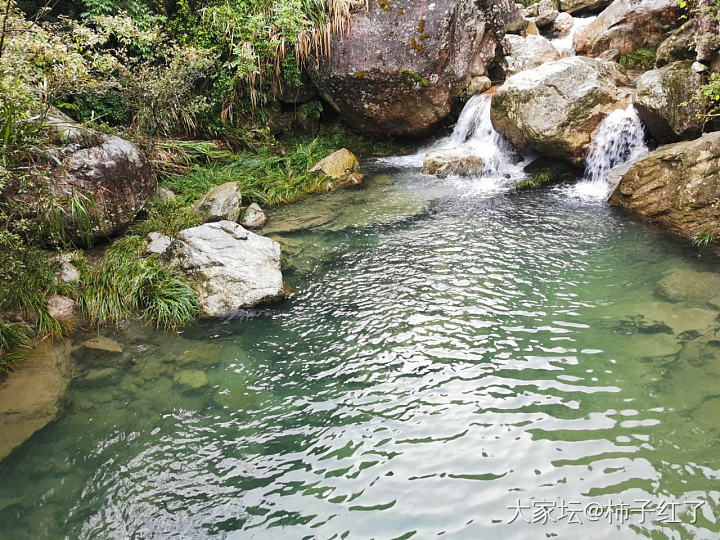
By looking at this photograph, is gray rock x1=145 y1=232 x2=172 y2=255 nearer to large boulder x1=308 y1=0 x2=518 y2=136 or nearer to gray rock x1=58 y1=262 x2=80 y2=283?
gray rock x1=58 y1=262 x2=80 y2=283

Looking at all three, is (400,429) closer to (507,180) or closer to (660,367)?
(660,367)

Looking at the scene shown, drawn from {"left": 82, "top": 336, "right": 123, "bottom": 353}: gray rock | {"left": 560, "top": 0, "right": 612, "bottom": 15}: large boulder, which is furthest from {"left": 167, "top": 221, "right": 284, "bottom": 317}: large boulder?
{"left": 560, "top": 0, "right": 612, "bottom": 15}: large boulder

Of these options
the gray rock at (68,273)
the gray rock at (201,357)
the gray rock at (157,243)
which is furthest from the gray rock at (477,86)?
the gray rock at (68,273)

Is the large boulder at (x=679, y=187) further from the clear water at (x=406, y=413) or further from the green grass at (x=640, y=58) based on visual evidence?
the green grass at (x=640, y=58)

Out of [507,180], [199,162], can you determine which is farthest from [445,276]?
[199,162]

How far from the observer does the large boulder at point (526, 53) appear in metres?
12.8

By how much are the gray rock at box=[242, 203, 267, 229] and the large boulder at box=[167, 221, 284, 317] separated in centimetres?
192

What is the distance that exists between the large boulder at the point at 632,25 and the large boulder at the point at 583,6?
3297 millimetres

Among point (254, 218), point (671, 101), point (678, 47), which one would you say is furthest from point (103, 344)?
point (678, 47)

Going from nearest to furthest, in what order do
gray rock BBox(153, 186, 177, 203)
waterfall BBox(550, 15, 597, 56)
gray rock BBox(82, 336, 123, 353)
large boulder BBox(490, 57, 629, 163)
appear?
gray rock BBox(82, 336, 123, 353) < gray rock BBox(153, 186, 177, 203) < large boulder BBox(490, 57, 629, 163) < waterfall BBox(550, 15, 597, 56)

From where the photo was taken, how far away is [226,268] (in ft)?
21.4

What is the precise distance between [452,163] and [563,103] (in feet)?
8.69

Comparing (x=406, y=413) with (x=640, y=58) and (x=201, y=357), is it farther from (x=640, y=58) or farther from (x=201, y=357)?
(x=640, y=58)

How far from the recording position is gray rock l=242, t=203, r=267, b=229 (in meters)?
9.06
